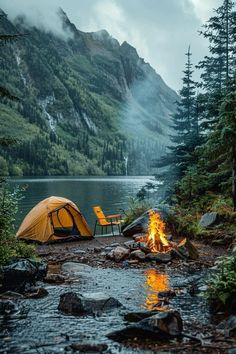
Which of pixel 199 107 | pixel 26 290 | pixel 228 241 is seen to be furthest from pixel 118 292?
pixel 199 107

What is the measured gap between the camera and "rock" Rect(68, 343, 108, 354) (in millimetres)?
6916

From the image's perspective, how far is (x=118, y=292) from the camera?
1124 centimetres

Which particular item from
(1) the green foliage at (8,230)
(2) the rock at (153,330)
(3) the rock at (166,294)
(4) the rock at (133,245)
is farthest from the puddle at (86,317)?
(4) the rock at (133,245)

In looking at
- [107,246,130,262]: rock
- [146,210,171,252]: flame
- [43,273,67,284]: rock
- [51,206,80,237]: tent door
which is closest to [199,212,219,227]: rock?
[146,210,171,252]: flame

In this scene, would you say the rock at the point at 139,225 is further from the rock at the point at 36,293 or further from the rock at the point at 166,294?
the rock at the point at 36,293

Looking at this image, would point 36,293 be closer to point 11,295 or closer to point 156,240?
point 11,295

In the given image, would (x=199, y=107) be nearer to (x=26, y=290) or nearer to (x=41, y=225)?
(x=41, y=225)

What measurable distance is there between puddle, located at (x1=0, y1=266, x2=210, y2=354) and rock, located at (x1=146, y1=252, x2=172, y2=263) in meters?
2.11

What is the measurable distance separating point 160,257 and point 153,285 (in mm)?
3520

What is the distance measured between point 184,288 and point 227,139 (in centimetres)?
1034

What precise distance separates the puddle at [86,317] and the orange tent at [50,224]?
8.82m

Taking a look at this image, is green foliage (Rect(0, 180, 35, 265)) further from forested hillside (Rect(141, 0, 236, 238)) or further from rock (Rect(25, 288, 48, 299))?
forested hillside (Rect(141, 0, 236, 238))

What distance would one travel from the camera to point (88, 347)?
7008mm

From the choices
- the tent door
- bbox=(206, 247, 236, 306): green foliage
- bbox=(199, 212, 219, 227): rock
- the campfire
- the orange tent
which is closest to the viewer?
bbox=(206, 247, 236, 306): green foliage
